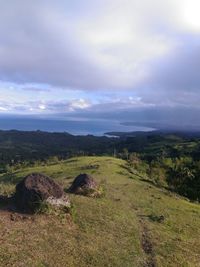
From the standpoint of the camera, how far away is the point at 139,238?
21.2 meters

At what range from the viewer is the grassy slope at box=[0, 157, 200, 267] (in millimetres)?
17422

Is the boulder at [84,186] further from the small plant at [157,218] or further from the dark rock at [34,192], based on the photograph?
the dark rock at [34,192]

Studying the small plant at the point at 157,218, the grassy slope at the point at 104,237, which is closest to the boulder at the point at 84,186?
the grassy slope at the point at 104,237

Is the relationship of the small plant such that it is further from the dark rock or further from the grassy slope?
the dark rock

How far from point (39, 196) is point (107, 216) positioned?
4412mm

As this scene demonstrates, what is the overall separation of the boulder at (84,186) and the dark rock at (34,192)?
5.58 m

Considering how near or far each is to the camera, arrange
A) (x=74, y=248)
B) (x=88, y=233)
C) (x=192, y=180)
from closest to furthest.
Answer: (x=74, y=248), (x=88, y=233), (x=192, y=180)

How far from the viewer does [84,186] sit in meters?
28.8

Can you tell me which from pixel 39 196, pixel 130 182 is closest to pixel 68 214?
pixel 39 196

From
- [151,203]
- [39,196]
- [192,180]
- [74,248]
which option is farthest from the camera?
A: [192,180]

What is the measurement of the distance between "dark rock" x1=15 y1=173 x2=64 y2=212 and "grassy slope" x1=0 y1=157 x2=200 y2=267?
3.16 feet

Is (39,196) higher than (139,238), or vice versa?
(39,196)

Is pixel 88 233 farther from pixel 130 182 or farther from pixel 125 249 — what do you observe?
pixel 130 182

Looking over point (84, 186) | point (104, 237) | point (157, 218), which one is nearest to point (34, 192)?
point (104, 237)
